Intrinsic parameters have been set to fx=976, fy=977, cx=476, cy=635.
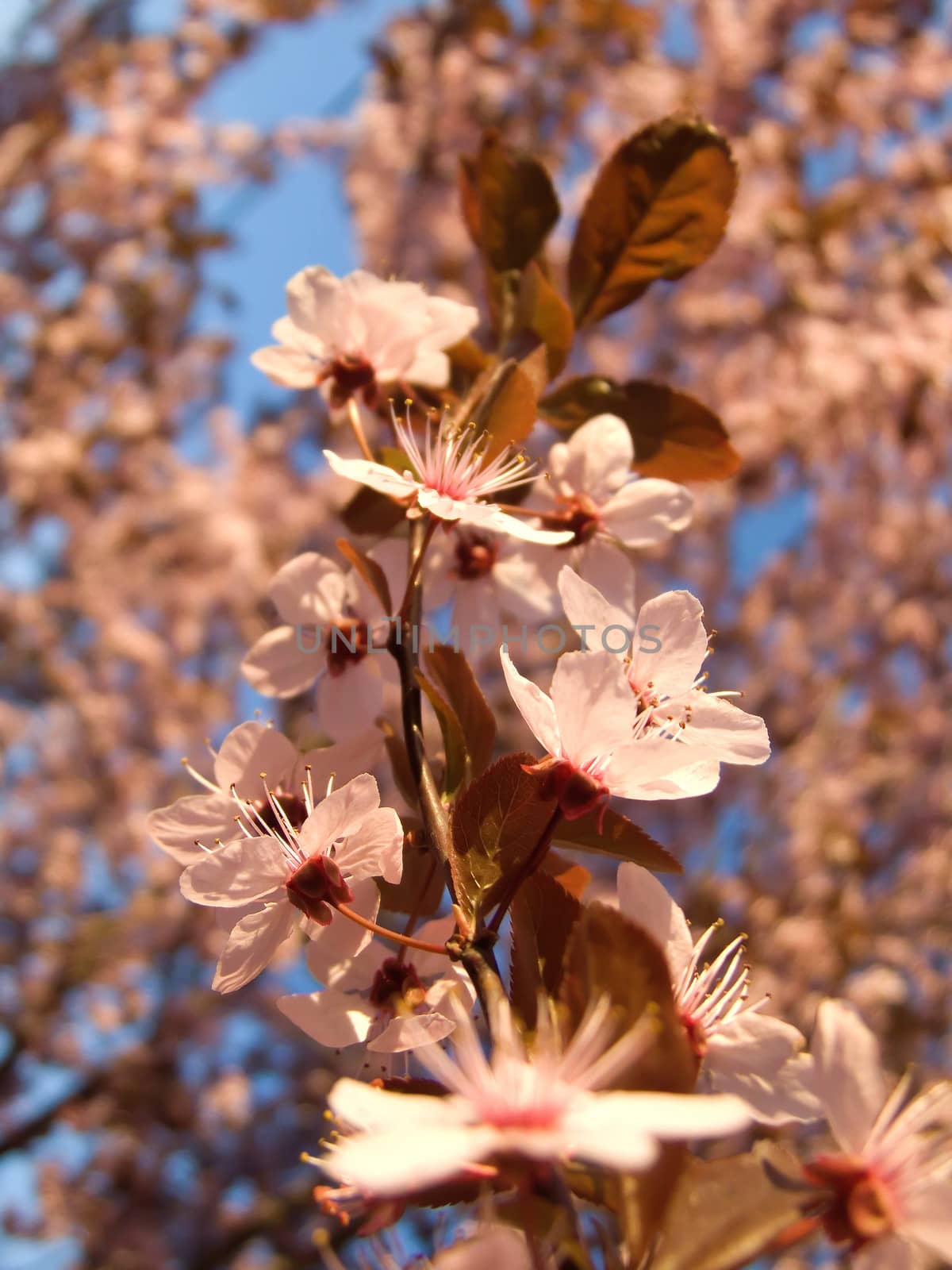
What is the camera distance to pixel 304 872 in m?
0.70

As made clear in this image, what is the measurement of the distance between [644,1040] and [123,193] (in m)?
7.21

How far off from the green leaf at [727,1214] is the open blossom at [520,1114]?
0.20 feet

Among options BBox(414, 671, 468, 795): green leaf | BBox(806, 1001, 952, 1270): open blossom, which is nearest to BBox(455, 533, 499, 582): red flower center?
BBox(414, 671, 468, 795): green leaf

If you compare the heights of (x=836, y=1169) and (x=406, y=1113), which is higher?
(x=406, y=1113)

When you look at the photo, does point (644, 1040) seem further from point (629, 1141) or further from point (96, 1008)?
point (96, 1008)

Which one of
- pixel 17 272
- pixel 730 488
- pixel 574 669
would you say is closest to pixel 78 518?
pixel 17 272

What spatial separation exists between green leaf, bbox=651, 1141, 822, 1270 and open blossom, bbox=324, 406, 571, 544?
428 mm

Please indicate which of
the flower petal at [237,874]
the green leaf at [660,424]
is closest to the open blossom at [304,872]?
the flower petal at [237,874]

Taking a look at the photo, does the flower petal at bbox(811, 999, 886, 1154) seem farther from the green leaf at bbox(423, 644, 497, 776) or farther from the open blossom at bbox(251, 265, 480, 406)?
the open blossom at bbox(251, 265, 480, 406)

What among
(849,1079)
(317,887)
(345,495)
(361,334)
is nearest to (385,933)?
(317,887)

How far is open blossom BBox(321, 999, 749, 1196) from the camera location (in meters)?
0.42

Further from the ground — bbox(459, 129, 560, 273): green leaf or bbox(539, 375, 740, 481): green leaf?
bbox(459, 129, 560, 273): green leaf

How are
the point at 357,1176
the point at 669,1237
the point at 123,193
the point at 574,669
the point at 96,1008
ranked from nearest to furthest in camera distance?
1. the point at 357,1176
2. the point at 669,1237
3. the point at 574,669
4. the point at 96,1008
5. the point at 123,193

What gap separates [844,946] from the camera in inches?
179
